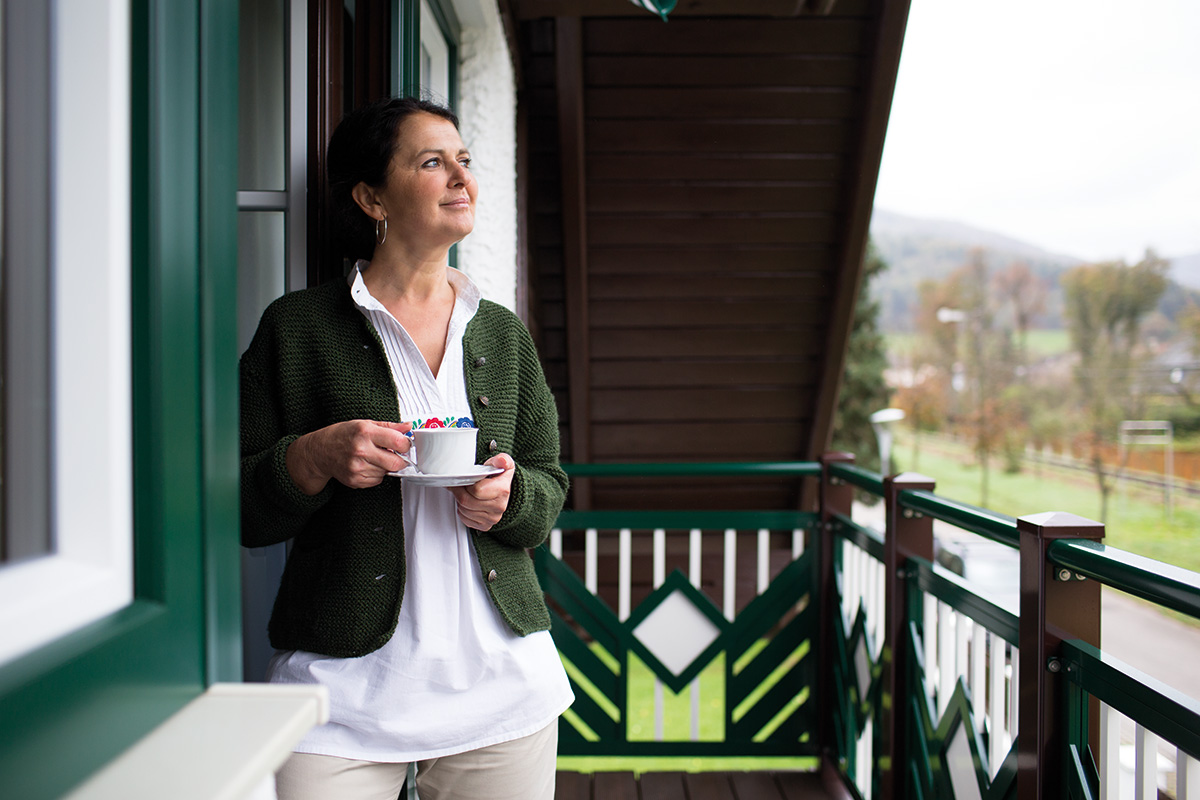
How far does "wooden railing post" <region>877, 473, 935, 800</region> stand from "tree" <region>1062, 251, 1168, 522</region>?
22166 mm

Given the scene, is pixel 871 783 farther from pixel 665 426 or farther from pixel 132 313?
pixel 665 426

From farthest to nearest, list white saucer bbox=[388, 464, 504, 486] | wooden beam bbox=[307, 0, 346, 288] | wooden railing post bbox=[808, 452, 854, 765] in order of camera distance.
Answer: wooden railing post bbox=[808, 452, 854, 765] → wooden beam bbox=[307, 0, 346, 288] → white saucer bbox=[388, 464, 504, 486]

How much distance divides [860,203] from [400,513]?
3.20m

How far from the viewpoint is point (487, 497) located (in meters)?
0.99

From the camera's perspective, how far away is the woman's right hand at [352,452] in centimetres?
89

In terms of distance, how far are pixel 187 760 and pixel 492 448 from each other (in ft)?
2.04

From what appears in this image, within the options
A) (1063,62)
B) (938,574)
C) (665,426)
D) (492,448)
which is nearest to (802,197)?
(665,426)

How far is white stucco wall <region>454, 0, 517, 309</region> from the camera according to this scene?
2.50m

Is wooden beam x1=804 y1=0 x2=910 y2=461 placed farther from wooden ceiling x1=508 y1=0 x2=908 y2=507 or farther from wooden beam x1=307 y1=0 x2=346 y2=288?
wooden beam x1=307 y1=0 x2=346 y2=288

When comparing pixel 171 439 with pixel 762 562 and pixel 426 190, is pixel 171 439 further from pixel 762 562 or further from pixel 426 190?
pixel 762 562

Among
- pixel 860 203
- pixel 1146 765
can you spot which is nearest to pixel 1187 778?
pixel 1146 765

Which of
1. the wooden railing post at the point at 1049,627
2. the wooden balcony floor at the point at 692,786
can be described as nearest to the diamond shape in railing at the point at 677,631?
the wooden balcony floor at the point at 692,786

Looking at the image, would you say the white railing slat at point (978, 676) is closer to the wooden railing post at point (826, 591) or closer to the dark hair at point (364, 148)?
the wooden railing post at point (826, 591)

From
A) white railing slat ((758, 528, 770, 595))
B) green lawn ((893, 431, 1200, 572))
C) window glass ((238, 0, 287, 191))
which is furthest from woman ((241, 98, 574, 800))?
green lawn ((893, 431, 1200, 572))
